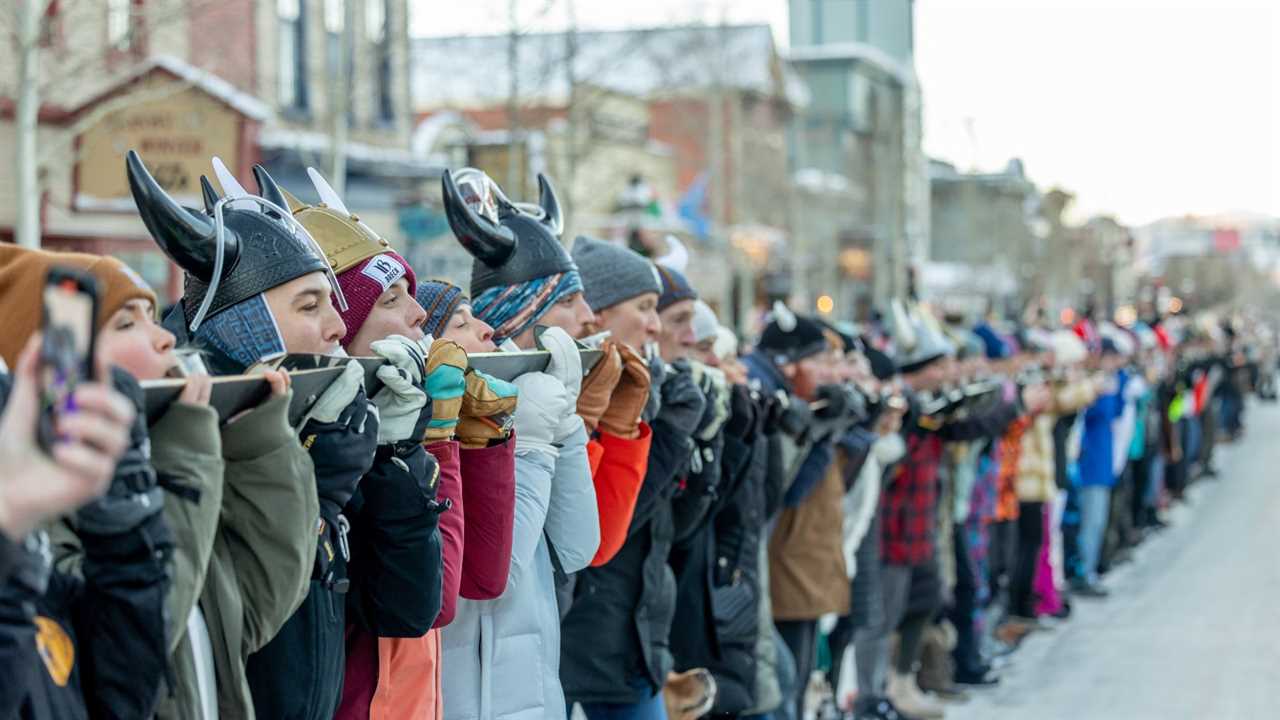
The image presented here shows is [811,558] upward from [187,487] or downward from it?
downward

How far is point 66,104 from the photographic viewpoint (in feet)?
53.0

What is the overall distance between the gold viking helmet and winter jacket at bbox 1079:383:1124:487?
10.0 metres

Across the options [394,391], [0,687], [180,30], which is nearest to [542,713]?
[394,391]

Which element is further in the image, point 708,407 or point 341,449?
point 708,407

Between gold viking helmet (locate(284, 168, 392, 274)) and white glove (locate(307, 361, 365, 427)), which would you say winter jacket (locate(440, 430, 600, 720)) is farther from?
white glove (locate(307, 361, 365, 427))

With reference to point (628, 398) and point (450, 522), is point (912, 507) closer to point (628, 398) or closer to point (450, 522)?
point (628, 398)

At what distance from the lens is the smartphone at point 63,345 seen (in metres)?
1.94

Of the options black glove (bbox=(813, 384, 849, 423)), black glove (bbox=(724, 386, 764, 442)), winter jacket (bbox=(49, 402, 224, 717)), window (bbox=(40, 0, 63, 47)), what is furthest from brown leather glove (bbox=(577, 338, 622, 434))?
window (bbox=(40, 0, 63, 47))

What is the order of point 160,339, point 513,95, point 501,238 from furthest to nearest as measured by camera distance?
point 513,95 < point 501,238 < point 160,339

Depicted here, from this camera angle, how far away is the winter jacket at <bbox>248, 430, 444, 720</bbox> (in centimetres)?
346

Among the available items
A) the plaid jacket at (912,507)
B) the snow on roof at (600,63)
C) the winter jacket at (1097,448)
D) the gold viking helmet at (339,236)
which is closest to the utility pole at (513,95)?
the snow on roof at (600,63)

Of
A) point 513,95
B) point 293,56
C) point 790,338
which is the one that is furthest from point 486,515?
point 293,56

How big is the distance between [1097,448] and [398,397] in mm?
10698

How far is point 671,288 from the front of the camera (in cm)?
630
